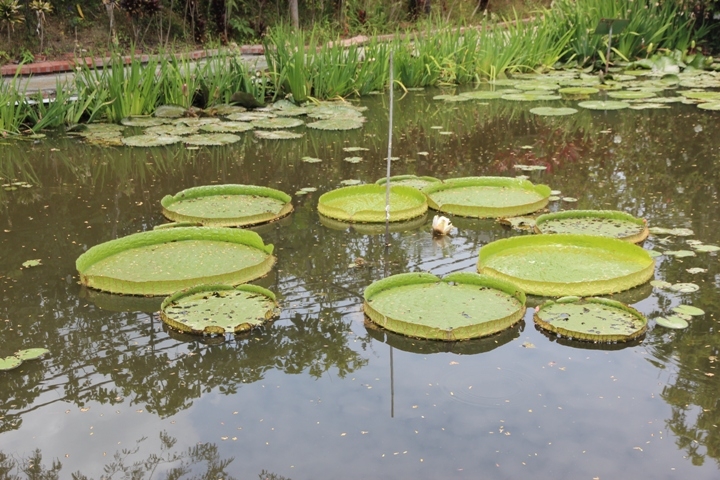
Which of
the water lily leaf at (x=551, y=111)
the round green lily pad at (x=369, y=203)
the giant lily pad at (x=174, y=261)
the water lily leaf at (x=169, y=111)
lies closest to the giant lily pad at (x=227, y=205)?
the round green lily pad at (x=369, y=203)

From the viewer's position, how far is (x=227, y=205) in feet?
13.8

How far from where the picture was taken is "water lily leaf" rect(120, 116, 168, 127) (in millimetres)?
6312

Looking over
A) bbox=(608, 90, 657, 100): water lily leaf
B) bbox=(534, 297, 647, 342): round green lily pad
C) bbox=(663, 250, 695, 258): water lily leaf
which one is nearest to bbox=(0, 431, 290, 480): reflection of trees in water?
bbox=(534, 297, 647, 342): round green lily pad

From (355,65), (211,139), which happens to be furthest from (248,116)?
(355,65)

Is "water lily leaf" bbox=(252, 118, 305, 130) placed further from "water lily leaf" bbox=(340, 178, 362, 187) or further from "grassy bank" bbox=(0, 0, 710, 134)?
"water lily leaf" bbox=(340, 178, 362, 187)

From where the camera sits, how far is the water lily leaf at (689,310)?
116 inches

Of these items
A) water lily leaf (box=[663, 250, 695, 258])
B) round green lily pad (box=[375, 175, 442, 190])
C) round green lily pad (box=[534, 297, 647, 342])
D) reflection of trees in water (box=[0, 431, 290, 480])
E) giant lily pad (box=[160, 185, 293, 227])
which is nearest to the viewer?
reflection of trees in water (box=[0, 431, 290, 480])

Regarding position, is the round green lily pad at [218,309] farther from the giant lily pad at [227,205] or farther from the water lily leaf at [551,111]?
the water lily leaf at [551,111]

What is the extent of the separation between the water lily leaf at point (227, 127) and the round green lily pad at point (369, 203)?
1.95 m

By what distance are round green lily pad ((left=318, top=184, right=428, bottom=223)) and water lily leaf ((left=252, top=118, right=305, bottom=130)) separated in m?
1.99

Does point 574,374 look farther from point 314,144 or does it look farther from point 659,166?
Result: point 314,144

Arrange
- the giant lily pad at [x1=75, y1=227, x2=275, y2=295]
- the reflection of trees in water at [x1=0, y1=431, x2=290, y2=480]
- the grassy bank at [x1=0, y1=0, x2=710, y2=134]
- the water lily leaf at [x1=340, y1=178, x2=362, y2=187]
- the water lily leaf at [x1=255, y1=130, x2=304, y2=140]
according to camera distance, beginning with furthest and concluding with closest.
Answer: the grassy bank at [x1=0, y1=0, x2=710, y2=134] → the water lily leaf at [x1=255, y1=130, x2=304, y2=140] → the water lily leaf at [x1=340, y1=178, x2=362, y2=187] → the giant lily pad at [x1=75, y1=227, x2=275, y2=295] → the reflection of trees in water at [x1=0, y1=431, x2=290, y2=480]

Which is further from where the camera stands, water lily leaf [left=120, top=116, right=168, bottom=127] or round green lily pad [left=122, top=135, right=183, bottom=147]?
water lily leaf [left=120, top=116, right=168, bottom=127]

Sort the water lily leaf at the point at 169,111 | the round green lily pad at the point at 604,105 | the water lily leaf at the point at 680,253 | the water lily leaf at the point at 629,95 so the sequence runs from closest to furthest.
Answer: the water lily leaf at the point at 680,253
the water lily leaf at the point at 169,111
the round green lily pad at the point at 604,105
the water lily leaf at the point at 629,95
